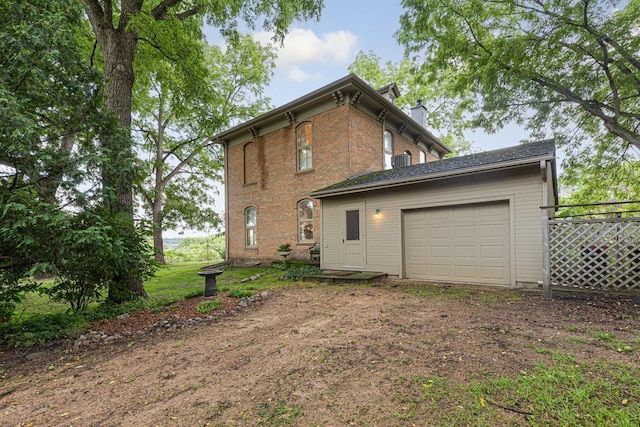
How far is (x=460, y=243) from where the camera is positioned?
24.8ft

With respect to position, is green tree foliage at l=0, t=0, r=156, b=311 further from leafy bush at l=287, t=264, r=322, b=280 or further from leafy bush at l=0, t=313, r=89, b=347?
leafy bush at l=287, t=264, r=322, b=280

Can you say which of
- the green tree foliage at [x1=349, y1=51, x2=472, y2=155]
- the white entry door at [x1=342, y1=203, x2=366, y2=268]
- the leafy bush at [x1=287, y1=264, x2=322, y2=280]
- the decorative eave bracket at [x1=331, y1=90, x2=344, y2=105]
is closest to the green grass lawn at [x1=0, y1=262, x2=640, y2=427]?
the white entry door at [x1=342, y1=203, x2=366, y2=268]

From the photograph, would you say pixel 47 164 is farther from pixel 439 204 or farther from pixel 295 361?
pixel 439 204

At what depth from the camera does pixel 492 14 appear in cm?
996

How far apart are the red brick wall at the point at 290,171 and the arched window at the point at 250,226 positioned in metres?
0.21

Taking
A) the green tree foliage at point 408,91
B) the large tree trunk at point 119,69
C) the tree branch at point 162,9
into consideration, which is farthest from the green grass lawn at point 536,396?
the green tree foliage at point 408,91

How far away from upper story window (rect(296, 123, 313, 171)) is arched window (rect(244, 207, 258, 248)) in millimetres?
3752

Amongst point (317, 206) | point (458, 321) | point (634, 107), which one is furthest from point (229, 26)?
point (634, 107)

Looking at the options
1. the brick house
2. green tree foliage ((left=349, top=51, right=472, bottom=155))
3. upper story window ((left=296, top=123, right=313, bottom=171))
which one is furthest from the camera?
green tree foliage ((left=349, top=51, right=472, bottom=155))

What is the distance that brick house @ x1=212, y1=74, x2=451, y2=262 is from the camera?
11242 mm

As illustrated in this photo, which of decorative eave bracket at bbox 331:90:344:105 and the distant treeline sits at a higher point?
decorative eave bracket at bbox 331:90:344:105

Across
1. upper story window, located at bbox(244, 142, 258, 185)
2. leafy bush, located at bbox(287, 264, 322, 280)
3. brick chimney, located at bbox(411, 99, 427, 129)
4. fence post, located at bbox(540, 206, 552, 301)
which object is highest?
brick chimney, located at bbox(411, 99, 427, 129)

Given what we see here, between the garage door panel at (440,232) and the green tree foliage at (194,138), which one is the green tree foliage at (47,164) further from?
the green tree foliage at (194,138)

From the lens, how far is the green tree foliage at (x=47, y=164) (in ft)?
11.7
